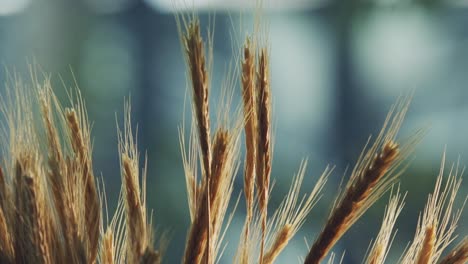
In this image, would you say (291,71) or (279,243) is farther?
(291,71)

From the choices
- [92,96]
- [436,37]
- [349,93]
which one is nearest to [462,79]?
[436,37]

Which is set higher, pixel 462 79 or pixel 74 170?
pixel 74 170

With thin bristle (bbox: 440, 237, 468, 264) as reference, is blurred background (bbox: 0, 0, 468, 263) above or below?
below

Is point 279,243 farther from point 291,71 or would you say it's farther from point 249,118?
point 291,71

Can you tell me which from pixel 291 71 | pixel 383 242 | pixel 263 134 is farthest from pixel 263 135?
pixel 291 71

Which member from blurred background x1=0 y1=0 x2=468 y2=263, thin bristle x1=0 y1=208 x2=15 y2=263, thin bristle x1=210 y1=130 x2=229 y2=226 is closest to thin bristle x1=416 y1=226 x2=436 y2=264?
thin bristle x1=210 y1=130 x2=229 y2=226

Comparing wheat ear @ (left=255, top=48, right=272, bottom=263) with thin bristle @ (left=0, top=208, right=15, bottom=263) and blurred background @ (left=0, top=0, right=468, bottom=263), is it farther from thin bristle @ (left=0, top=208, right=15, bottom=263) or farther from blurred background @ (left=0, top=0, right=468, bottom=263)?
blurred background @ (left=0, top=0, right=468, bottom=263)

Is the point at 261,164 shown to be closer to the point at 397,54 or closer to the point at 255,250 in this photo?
the point at 255,250
